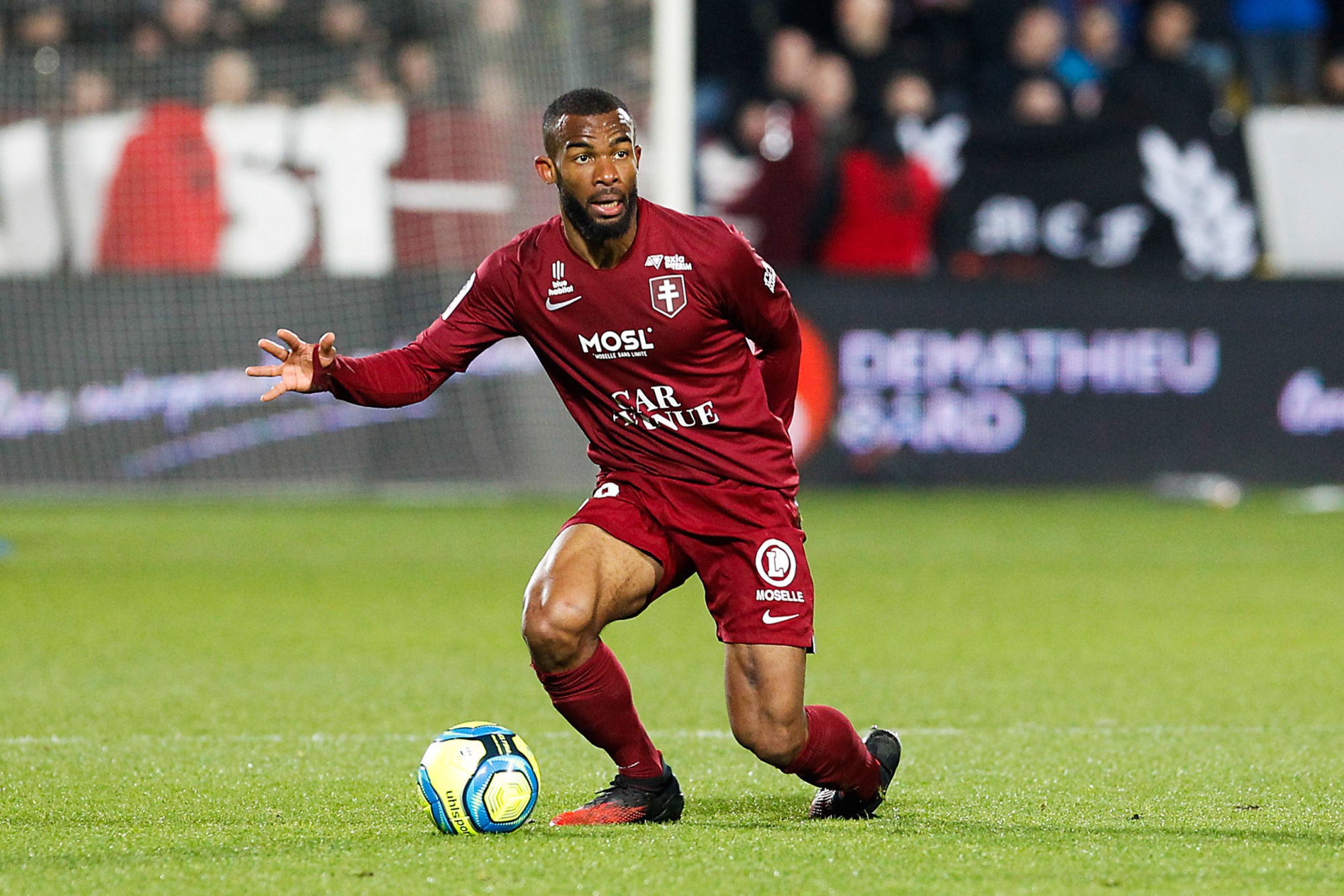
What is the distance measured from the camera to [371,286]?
13.5 metres

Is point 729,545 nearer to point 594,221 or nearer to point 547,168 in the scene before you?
point 594,221

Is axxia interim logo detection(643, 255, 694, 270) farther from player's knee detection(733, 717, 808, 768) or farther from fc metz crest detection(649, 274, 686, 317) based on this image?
player's knee detection(733, 717, 808, 768)

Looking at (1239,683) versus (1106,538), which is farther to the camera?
(1106,538)

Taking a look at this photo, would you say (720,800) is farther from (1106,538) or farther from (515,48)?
(515,48)

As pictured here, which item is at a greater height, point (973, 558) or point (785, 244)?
point (785, 244)

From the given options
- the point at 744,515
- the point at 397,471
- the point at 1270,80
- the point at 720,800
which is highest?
the point at 1270,80

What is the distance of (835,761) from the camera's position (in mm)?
4699

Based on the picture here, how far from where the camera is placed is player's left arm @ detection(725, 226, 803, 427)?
4777 mm

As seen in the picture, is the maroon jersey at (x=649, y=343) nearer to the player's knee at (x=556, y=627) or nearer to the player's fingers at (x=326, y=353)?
the player's fingers at (x=326, y=353)

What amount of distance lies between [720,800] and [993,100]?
37.2 ft

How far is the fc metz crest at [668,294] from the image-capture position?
4738 millimetres

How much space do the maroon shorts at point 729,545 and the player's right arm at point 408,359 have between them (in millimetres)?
502

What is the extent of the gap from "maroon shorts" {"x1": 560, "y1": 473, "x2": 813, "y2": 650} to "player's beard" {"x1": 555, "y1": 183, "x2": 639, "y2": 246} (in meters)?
0.61

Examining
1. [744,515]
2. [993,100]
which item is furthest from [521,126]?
[744,515]
